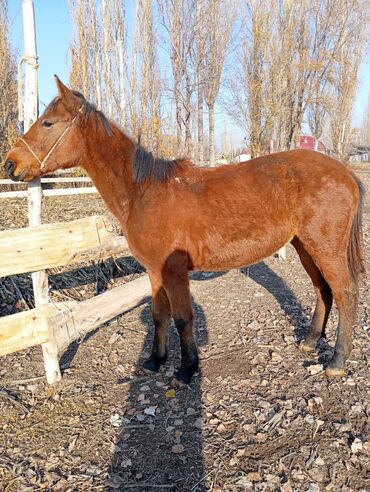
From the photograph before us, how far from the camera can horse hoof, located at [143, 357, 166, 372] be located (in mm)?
3246

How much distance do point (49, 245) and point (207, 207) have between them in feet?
4.24

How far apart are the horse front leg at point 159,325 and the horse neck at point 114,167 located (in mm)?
648

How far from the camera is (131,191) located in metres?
3.01

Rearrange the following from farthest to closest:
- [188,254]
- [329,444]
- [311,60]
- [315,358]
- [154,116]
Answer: [154,116] → [311,60] → [315,358] → [188,254] → [329,444]

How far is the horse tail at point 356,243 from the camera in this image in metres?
3.13

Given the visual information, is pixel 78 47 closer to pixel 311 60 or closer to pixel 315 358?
pixel 311 60

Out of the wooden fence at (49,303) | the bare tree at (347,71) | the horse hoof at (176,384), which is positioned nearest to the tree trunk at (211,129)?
the bare tree at (347,71)

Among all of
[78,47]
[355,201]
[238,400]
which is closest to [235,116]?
[78,47]

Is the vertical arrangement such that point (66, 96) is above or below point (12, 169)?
above

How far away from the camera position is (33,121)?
9.58ft

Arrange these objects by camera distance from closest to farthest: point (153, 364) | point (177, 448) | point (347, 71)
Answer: point (177, 448) < point (153, 364) < point (347, 71)

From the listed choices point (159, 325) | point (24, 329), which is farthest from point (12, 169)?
point (159, 325)

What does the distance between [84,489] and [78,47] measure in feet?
46.6

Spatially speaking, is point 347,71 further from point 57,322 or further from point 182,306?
point 57,322
